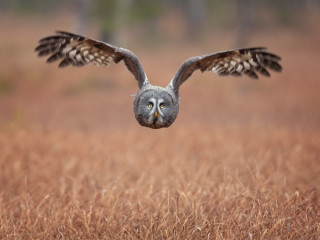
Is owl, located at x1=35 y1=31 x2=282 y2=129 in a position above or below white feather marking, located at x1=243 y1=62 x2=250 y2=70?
below

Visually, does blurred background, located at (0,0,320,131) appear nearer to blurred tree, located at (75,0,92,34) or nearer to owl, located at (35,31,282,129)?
blurred tree, located at (75,0,92,34)

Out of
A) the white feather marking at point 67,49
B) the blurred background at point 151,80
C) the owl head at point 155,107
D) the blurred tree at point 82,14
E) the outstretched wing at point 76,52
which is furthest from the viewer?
the blurred tree at point 82,14

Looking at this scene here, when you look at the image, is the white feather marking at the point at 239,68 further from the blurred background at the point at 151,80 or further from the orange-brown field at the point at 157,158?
the blurred background at the point at 151,80

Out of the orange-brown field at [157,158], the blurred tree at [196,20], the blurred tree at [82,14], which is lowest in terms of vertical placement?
the orange-brown field at [157,158]

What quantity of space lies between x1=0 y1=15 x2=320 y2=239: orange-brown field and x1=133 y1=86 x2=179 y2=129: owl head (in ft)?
3.21

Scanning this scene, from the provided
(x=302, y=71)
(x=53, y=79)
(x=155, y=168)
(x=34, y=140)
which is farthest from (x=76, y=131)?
(x=302, y=71)

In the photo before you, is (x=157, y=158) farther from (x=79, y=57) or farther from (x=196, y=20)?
(x=196, y=20)

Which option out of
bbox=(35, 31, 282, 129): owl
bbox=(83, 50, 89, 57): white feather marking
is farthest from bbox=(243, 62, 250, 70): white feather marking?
bbox=(83, 50, 89, 57): white feather marking

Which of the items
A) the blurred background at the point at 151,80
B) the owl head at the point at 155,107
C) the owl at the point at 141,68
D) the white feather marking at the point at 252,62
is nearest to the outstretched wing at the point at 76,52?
the owl at the point at 141,68

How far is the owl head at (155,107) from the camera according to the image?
2.83 m

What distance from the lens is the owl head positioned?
283cm

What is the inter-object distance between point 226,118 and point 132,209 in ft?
23.6

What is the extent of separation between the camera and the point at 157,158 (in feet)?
21.2

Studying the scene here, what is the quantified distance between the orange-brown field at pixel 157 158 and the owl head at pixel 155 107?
979mm
